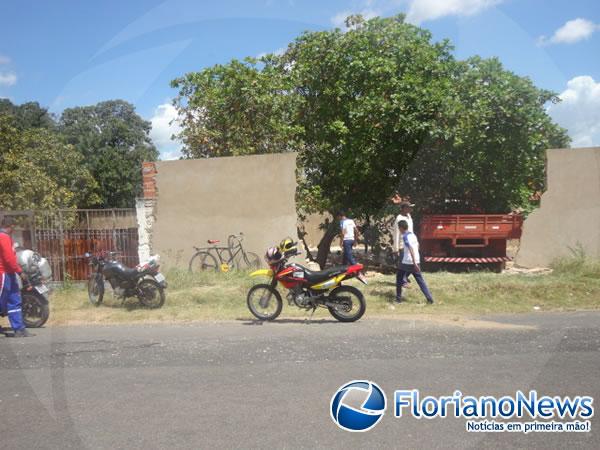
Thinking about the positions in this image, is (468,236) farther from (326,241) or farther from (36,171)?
(36,171)

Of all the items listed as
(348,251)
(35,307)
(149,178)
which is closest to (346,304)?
(348,251)

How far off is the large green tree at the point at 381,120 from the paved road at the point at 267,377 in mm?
6740

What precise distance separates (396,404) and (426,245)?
1028 centimetres

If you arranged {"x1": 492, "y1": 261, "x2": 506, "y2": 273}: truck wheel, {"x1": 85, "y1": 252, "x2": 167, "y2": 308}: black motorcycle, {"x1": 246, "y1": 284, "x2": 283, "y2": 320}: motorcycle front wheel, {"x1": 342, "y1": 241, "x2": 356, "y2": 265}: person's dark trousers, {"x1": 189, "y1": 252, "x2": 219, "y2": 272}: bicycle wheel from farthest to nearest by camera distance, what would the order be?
{"x1": 492, "y1": 261, "x2": 506, "y2": 273}: truck wheel
{"x1": 189, "y1": 252, "x2": 219, "y2": 272}: bicycle wheel
{"x1": 342, "y1": 241, "x2": 356, "y2": 265}: person's dark trousers
{"x1": 85, "y1": 252, "x2": 167, "y2": 308}: black motorcycle
{"x1": 246, "y1": 284, "x2": 283, "y2": 320}: motorcycle front wheel

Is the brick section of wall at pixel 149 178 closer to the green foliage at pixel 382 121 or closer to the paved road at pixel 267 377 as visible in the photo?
the green foliage at pixel 382 121

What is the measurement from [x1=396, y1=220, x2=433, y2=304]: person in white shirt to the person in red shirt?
5.92m

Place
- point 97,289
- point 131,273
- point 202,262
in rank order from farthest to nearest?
point 202,262
point 97,289
point 131,273

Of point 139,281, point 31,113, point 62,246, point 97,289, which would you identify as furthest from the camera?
point 31,113

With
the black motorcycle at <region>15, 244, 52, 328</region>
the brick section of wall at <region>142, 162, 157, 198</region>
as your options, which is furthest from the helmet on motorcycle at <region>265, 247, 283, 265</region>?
the brick section of wall at <region>142, 162, 157, 198</region>

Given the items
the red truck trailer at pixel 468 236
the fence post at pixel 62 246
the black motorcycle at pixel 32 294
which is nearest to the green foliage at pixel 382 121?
the red truck trailer at pixel 468 236

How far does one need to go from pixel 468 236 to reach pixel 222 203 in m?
6.27

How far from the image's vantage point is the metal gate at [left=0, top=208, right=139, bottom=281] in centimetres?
1230

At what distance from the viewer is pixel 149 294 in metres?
9.84

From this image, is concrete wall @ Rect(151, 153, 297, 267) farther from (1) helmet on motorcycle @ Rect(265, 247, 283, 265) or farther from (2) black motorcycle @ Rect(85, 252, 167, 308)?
(1) helmet on motorcycle @ Rect(265, 247, 283, 265)
